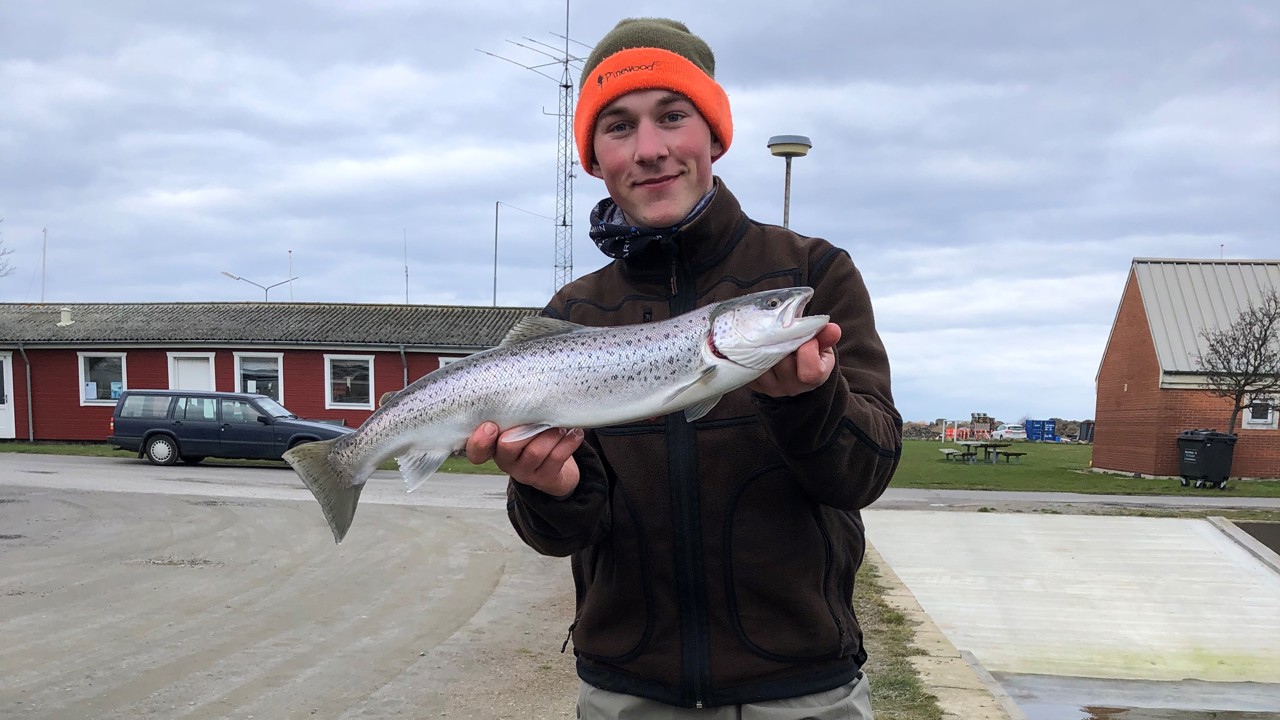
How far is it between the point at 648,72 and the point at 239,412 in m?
24.3

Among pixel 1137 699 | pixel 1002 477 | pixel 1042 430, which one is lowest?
pixel 1042 430

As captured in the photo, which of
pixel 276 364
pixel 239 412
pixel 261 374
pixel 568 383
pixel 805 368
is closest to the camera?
pixel 805 368

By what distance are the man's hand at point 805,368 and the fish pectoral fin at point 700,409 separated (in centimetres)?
24

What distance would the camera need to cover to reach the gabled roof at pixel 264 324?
33.5 metres

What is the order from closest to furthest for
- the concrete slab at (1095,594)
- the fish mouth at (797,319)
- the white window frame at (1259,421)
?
the fish mouth at (797,319), the concrete slab at (1095,594), the white window frame at (1259,421)

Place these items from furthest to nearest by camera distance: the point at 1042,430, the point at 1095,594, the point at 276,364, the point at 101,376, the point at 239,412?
the point at 1042,430 → the point at 101,376 → the point at 276,364 → the point at 239,412 → the point at 1095,594

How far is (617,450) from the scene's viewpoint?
2.72 m

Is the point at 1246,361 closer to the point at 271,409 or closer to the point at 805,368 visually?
the point at 271,409

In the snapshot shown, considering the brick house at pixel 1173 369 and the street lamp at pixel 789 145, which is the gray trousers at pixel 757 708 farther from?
the brick house at pixel 1173 369

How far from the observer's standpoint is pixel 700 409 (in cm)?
249

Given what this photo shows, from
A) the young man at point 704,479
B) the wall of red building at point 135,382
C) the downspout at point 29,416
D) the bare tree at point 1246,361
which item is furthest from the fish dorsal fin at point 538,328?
the downspout at point 29,416

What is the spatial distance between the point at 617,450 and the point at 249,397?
24011mm

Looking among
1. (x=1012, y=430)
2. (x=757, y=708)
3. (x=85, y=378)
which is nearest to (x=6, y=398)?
(x=85, y=378)

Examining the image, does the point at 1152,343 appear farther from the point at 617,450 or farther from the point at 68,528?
the point at 617,450
